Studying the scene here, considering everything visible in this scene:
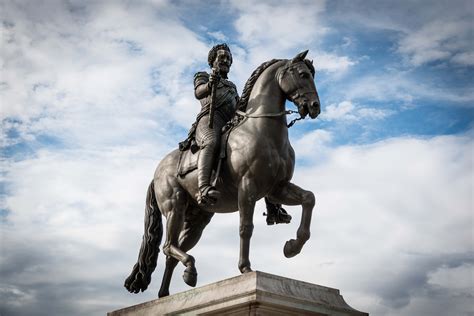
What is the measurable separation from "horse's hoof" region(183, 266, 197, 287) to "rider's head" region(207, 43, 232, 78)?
9.48ft

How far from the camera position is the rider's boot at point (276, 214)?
10.3 meters

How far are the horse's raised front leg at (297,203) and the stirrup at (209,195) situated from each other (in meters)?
0.77

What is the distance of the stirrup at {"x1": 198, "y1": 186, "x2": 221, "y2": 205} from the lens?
9.58 m

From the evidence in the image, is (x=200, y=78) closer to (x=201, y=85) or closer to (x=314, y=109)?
(x=201, y=85)

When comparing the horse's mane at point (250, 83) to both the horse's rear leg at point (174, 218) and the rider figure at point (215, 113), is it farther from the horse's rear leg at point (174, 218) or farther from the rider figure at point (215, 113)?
the horse's rear leg at point (174, 218)

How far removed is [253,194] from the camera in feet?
30.9

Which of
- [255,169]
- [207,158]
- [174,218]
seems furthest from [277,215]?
[174,218]

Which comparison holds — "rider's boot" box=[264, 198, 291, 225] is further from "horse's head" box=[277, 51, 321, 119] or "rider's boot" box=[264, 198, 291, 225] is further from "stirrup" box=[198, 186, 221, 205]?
"horse's head" box=[277, 51, 321, 119]

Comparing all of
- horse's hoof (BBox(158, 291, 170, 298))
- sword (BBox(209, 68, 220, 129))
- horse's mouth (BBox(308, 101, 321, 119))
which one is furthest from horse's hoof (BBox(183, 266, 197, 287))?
horse's mouth (BBox(308, 101, 321, 119))

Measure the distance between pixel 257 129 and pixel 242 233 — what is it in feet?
4.48

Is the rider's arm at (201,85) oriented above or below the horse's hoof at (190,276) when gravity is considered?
above

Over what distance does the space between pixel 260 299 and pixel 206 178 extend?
2.12 m

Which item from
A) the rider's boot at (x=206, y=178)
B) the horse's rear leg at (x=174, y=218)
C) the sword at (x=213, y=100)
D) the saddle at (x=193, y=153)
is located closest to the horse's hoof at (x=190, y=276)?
the horse's rear leg at (x=174, y=218)

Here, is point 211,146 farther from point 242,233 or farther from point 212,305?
point 212,305
